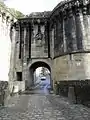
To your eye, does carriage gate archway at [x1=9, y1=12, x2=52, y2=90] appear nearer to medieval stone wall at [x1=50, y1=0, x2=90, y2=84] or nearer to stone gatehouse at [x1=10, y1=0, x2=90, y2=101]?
stone gatehouse at [x1=10, y1=0, x2=90, y2=101]

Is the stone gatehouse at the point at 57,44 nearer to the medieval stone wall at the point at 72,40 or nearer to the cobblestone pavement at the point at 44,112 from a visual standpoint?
the medieval stone wall at the point at 72,40

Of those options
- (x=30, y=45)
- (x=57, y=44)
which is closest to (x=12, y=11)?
(x=30, y=45)

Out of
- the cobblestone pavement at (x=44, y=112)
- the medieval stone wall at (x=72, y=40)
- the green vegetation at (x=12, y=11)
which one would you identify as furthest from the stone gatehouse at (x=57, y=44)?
A: the cobblestone pavement at (x=44, y=112)

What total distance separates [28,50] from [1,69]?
16.4 ft

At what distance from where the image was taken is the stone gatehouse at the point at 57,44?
1631 cm

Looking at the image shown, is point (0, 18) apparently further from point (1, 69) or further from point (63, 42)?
point (63, 42)

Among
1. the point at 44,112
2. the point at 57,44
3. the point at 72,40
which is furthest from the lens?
the point at 57,44

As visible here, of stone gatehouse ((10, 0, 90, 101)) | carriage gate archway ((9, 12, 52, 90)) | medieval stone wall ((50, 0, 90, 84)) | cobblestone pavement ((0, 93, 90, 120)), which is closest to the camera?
cobblestone pavement ((0, 93, 90, 120))

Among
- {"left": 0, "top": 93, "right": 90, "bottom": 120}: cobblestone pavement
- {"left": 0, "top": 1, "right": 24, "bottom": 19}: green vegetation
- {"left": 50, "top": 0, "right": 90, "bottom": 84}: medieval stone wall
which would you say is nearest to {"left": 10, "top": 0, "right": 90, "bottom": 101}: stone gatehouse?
{"left": 50, "top": 0, "right": 90, "bottom": 84}: medieval stone wall

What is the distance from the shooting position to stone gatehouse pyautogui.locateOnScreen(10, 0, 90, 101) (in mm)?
16312

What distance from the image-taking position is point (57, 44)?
20.0 metres

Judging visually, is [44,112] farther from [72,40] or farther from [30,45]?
[30,45]

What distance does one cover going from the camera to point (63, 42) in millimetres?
18641

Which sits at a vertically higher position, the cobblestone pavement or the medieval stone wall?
the medieval stone wall
